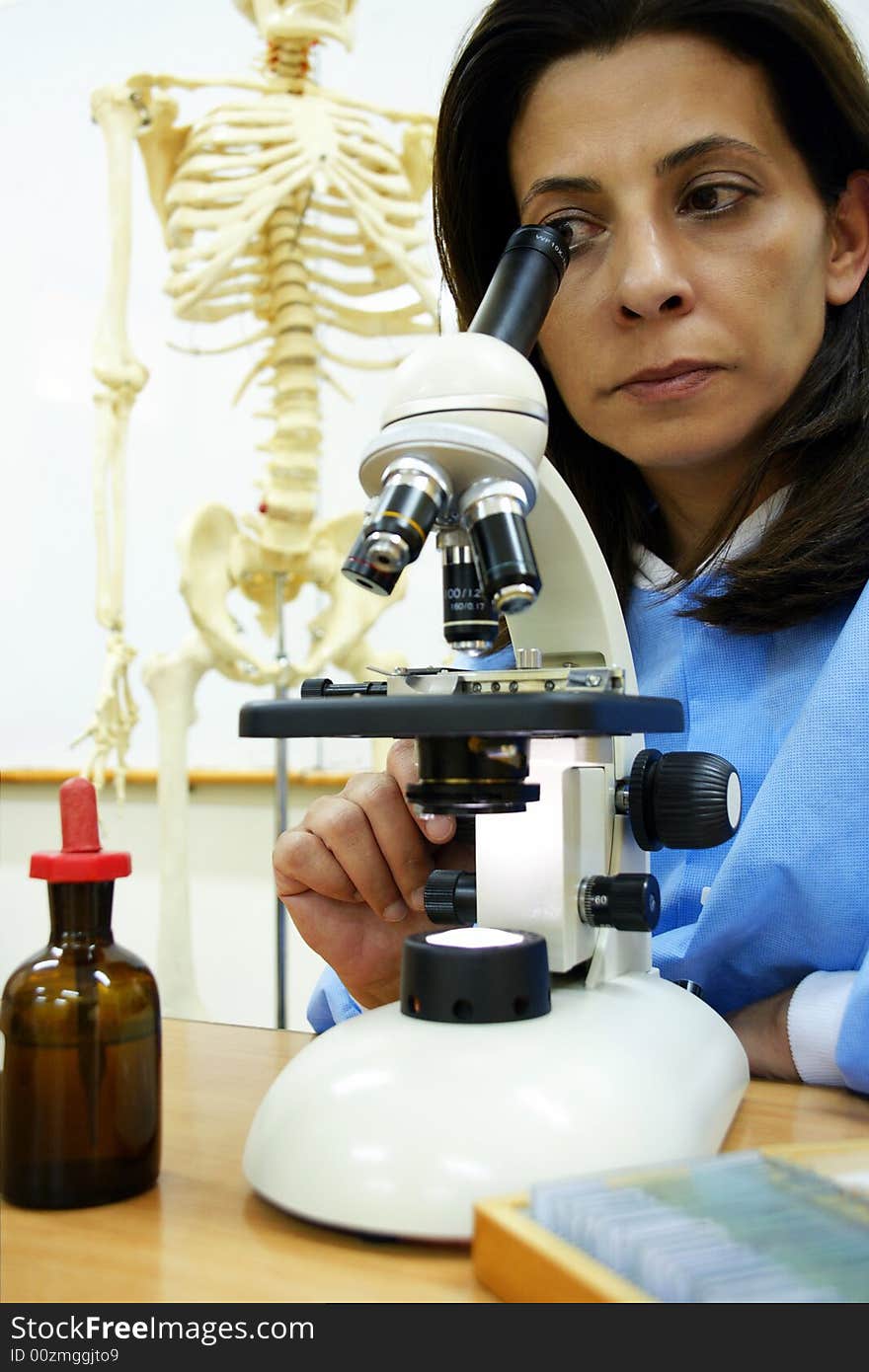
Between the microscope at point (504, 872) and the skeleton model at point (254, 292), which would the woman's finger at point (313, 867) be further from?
the skeleton model at point (254, 292)

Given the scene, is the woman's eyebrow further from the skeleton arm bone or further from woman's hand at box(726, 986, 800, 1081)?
the skeleton arm bone

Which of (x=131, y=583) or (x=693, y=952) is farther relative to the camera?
(x=131, y=583)

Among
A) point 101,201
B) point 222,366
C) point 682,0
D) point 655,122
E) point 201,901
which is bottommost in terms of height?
point 201,901

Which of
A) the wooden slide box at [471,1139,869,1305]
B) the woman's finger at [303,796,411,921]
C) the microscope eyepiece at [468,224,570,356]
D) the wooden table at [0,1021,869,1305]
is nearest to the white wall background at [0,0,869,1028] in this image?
the woman's finger at [303,796,411,921]

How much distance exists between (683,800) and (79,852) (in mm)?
280

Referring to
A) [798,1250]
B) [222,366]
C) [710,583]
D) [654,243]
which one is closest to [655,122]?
[654,243]

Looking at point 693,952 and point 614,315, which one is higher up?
point 614,315

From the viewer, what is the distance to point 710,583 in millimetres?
1010

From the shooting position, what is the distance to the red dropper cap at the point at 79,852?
0.50m

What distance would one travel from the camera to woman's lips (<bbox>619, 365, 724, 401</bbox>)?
37.0 inches
